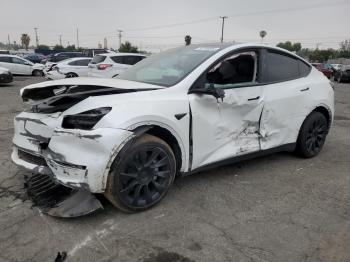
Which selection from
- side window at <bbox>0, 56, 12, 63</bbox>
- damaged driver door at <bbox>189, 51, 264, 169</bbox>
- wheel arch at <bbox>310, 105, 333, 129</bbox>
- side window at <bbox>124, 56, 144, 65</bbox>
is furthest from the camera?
side window at <bbox>0, 56, 12, 63</bbox>

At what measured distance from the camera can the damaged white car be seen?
314cm

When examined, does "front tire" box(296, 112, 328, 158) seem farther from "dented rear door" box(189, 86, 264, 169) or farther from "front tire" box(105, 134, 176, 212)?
"front tire" box(105, 134, 176, 212)

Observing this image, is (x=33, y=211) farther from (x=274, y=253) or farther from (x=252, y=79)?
(x=252, y=79)

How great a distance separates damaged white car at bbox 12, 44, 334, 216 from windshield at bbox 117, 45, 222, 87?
0.05 feet

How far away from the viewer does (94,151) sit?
305 centimetres

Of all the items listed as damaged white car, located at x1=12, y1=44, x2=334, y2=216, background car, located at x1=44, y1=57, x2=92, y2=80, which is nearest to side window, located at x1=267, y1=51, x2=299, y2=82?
damaged white car, located at x1=12, y1=44, x2=334, y2=216

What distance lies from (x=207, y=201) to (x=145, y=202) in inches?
27.4

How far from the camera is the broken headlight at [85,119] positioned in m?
3.14

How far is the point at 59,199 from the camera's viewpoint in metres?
3.45

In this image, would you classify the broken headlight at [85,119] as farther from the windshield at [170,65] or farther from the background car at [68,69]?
the background car at [68,69]

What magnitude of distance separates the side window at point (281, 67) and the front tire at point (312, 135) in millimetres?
677

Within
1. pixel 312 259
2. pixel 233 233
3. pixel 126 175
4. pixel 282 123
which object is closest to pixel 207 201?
pixel 233 233

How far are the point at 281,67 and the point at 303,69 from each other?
55 cm

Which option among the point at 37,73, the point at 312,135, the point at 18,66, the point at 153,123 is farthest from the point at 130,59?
the point at 153,123
